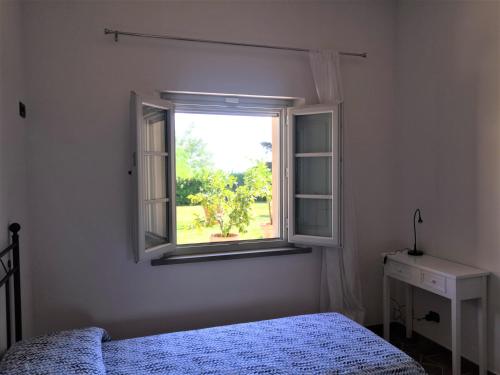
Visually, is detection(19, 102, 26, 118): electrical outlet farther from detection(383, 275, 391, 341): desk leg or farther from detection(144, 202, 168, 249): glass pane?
detection(383, 275, 391, 341): desk leg

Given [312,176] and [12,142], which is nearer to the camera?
[12,142]

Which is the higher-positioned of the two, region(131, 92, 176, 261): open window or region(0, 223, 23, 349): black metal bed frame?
region(131, 92, 176, 261): open window

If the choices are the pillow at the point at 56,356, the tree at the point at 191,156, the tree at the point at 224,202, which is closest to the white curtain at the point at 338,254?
the tree at the point at 224,202

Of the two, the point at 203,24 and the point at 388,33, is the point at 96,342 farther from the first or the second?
the point at 388,33

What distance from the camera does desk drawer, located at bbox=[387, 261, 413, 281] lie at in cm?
293

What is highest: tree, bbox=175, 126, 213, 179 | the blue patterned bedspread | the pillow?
tree, bbox=175, 126, 213, 179

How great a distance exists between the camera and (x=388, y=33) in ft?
11.2

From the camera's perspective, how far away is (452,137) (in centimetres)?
292

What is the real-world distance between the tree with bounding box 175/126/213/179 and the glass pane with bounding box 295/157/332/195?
0.69m

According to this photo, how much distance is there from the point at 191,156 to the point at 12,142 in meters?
1.24

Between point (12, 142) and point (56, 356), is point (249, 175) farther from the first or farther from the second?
point (56, 356)

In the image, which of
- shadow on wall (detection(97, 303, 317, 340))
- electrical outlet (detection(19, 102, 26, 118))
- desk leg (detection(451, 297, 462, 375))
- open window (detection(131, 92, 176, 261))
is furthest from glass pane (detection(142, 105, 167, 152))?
desk leg (detection(451, 297, 462, 375))

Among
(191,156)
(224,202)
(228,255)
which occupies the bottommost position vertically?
(228,255)

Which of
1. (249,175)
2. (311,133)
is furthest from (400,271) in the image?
(249,175)
